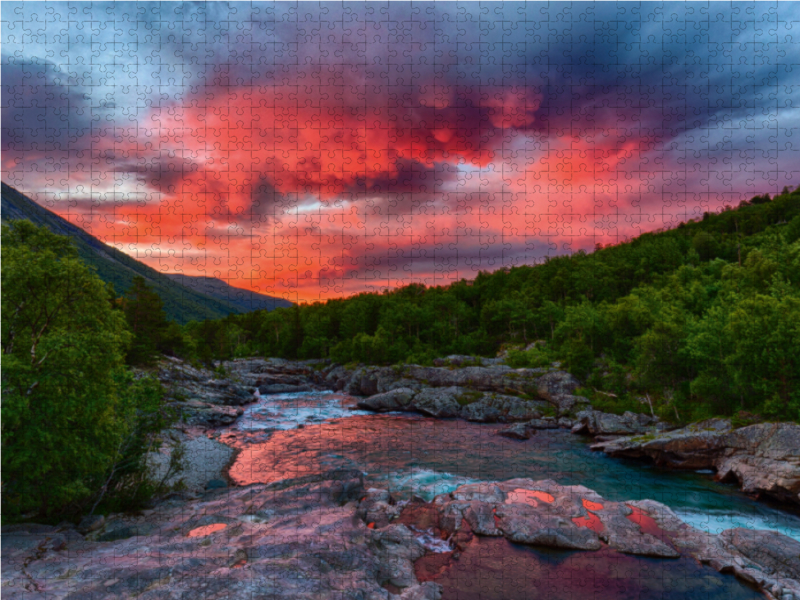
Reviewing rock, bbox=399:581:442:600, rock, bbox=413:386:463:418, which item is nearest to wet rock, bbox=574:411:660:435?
rock, bbox=413:386:463:418

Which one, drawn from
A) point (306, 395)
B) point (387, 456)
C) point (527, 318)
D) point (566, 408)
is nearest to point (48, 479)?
point (387, 456)

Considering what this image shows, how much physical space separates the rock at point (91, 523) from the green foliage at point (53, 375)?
0.74 m

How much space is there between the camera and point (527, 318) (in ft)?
258

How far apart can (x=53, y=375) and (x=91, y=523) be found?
6498mm

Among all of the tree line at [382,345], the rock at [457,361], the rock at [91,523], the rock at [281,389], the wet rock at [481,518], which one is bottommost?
the rock at [281,389]

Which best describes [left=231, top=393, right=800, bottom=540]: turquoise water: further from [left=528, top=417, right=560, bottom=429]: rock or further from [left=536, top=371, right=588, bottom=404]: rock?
[left=536, top=371, right=588, bottom=404]: rock

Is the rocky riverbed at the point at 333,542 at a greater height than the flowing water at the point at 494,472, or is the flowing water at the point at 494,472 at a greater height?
the rocky riverbed at the point at 333,542

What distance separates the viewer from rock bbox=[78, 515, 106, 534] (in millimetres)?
14013

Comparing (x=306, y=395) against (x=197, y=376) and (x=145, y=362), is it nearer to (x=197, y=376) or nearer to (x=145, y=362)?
(x=197, y=376)

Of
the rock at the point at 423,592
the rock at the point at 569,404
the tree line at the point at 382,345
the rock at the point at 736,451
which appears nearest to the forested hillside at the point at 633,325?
the tree line at the point at 382,345

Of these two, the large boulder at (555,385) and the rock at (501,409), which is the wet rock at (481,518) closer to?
the rock at (501,409)

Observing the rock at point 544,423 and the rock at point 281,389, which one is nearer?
the rock at point 544,423

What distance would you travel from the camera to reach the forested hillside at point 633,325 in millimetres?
29562

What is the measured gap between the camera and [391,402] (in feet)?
158
